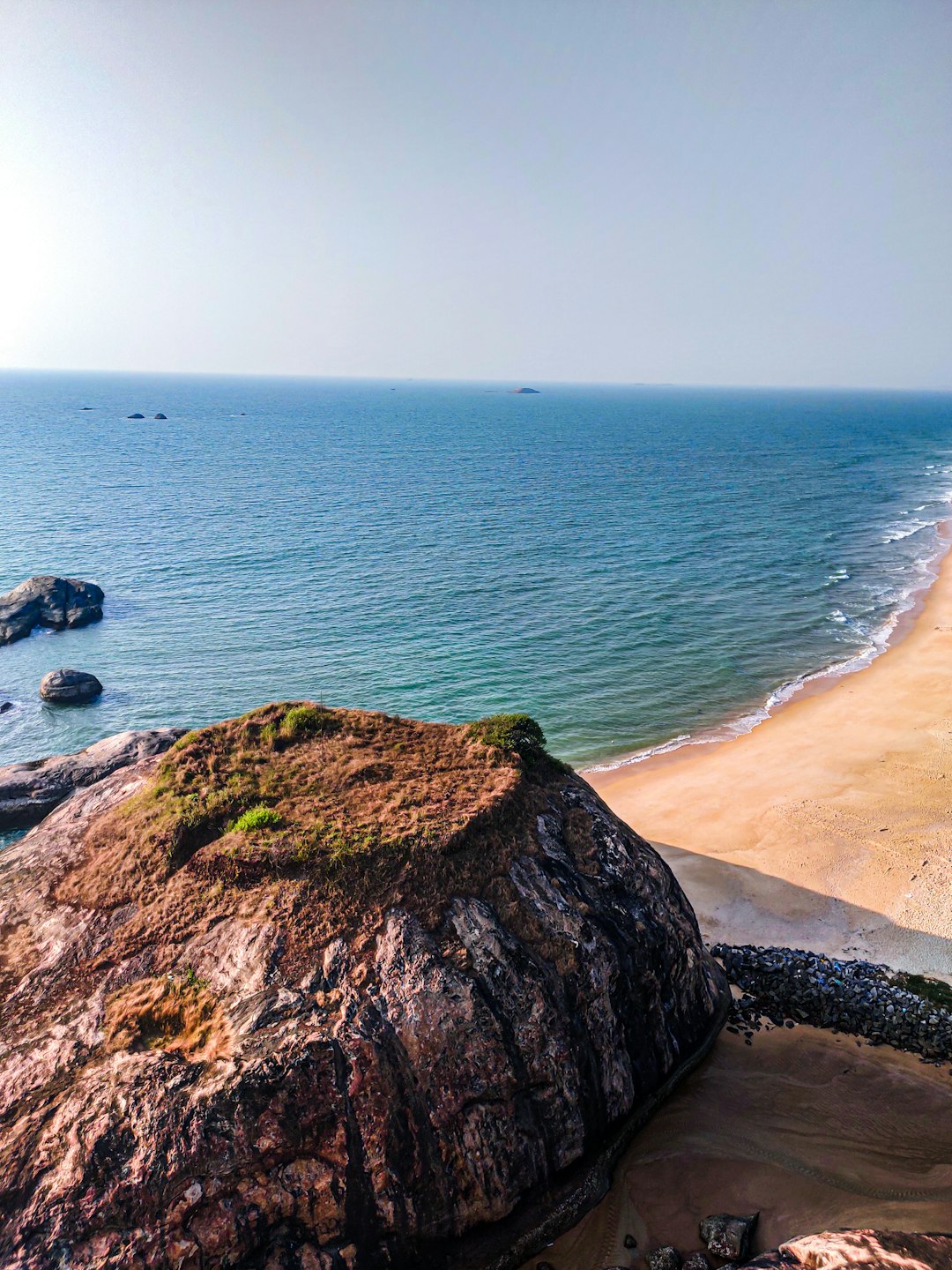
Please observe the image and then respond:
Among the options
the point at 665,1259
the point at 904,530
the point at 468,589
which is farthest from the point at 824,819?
the point at 904,530

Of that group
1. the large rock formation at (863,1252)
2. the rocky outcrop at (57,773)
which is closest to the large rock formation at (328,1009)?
the large rock formation at (863,1252)

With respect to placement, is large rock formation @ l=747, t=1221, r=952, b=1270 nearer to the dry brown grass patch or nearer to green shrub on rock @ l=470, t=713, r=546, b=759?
the dry brown grass patch

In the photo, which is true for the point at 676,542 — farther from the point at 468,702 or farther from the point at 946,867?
the point at 946,867

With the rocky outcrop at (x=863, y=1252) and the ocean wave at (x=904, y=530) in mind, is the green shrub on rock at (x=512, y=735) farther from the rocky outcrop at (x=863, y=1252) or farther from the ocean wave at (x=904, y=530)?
the ocean wave at (x=904, y=530)

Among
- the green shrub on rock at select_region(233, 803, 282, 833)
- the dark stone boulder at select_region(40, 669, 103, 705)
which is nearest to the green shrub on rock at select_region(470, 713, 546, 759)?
the green shrub on rock at select_region(233, 803, 282, 833)

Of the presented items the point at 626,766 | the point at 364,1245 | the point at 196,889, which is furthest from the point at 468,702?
the point at 364,1245

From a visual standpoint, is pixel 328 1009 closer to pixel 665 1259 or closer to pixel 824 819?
pixel 665 1259
